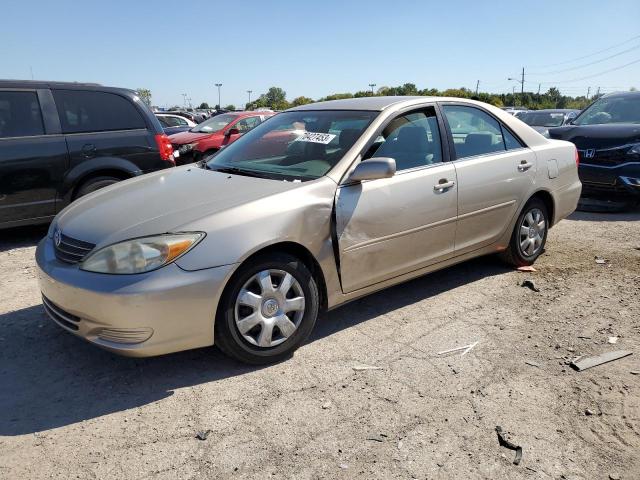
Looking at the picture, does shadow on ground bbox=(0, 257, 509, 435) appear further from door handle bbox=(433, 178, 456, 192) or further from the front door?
door handle bbox=(433, 178, 456, 192)

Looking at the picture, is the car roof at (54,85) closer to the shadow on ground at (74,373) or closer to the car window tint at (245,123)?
the shadow on ground at (74,373)

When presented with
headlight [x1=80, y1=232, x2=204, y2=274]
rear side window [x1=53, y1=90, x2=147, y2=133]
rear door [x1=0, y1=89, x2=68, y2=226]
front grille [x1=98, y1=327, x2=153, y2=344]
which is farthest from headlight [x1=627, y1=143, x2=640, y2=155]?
rear door [x1=0, y1=89, x2=68, y2=226]

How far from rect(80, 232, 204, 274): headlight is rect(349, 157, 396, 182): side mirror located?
1.16m

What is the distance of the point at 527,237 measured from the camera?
5.08m

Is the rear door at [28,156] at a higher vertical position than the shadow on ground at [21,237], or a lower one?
higher

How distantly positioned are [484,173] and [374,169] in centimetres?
140

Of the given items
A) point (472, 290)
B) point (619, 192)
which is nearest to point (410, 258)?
point (472, 290)

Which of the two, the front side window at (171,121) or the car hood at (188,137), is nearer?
the car hood at (188,137)

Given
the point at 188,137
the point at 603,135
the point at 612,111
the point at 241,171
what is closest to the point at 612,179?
the point at 603,135

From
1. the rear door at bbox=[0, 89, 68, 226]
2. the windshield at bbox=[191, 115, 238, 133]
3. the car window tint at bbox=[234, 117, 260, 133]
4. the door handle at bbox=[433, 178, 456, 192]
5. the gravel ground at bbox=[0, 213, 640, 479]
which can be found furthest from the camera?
the windshield at bbox=[191, 115, 238, 133]

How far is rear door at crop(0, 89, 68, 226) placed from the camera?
574 cm

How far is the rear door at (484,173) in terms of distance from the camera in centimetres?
434

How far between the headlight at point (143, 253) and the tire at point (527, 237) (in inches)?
125

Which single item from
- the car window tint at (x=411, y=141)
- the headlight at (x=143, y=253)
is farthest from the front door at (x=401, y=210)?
the headlight at (x=143, y=253)
